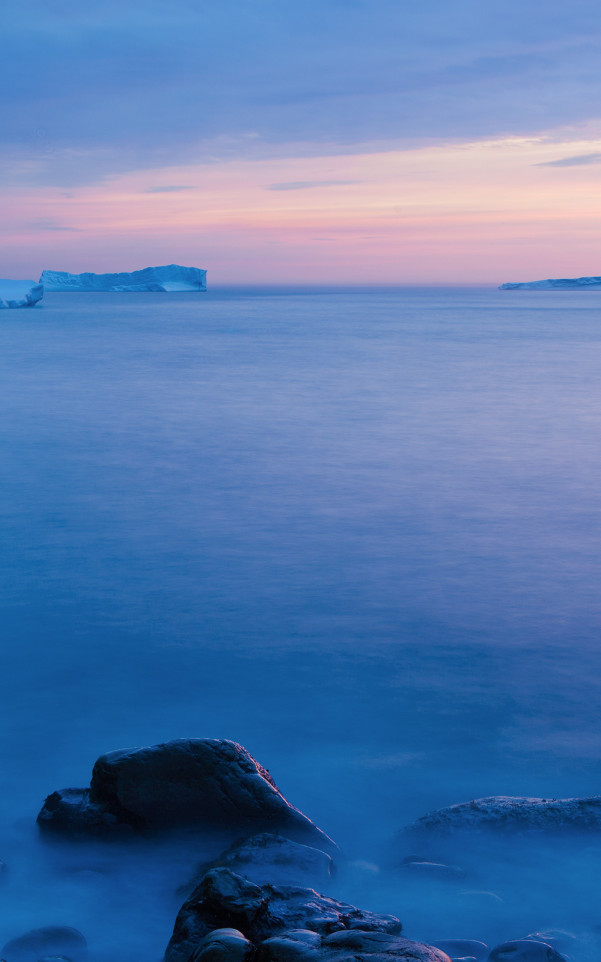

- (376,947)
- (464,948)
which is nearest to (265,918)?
(376,947)

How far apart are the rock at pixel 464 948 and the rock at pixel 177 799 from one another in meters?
0.52

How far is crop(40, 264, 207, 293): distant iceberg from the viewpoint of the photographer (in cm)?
7644

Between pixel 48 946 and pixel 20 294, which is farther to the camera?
pixel 20 294

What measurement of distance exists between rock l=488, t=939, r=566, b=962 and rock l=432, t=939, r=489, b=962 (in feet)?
0.09

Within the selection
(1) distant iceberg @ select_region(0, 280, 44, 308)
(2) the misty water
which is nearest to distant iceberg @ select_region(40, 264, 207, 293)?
(1) distant iceberg @ select_region(0, 280, 44, 308)

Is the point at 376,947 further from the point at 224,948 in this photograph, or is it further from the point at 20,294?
the point at 20,294

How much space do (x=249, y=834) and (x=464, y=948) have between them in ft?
2.43

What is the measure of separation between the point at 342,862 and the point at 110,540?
3.41 meters

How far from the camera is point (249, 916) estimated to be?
2.09 metres

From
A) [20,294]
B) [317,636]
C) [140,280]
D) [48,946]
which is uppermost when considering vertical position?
[140,280]

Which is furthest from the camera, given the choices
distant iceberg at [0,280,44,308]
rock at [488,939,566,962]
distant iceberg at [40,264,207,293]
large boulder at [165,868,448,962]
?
distant iceberg at [40,264,207,293]

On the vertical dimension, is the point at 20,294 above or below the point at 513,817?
above

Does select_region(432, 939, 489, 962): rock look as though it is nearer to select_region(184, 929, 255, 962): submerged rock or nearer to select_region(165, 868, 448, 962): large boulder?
select_region(165, 868, 448, 962): large boulder

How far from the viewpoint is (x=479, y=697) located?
3631 millimetres
